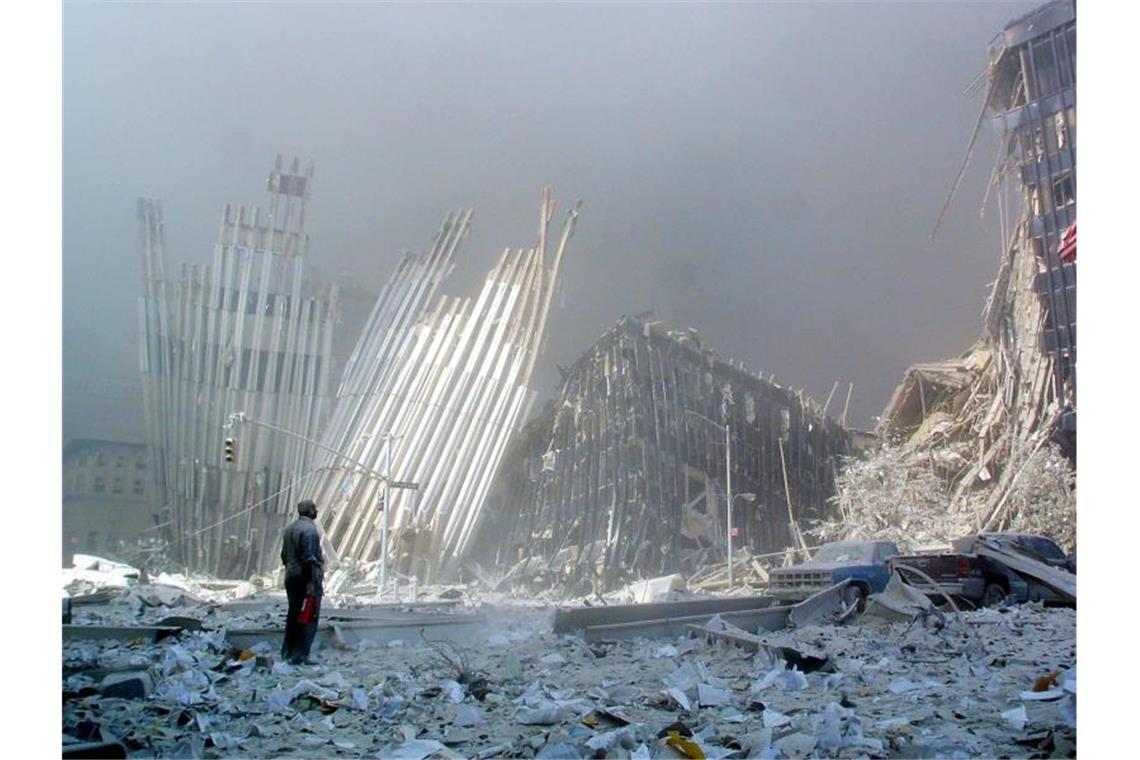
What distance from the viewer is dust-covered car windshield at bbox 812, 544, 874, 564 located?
1152 centimetres

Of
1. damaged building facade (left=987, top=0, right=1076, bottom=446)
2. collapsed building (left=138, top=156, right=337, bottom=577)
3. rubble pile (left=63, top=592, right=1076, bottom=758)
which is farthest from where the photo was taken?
collapsed building (left=138, top=156, right=337, bottom=577)

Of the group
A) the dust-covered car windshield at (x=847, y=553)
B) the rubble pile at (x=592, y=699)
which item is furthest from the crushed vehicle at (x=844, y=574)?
the rubble pile at (x=592, y=699)

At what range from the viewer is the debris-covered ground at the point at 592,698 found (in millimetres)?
4328

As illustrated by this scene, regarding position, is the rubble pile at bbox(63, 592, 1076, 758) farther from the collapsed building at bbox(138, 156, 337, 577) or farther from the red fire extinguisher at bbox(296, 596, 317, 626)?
the collapsed building at bbox(138, 156, 337, 577)

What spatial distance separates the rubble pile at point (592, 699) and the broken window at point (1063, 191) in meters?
6.36

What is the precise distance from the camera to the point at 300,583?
723 cm

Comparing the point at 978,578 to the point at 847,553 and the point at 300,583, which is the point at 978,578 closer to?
the point at 847,553

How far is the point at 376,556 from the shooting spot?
53.6 feet

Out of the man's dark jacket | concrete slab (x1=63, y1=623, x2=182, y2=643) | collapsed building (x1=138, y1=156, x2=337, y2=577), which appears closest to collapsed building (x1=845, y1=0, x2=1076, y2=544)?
the man's dark jacket

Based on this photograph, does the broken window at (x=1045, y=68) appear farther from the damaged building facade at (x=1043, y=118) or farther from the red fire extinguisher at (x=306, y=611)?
the red fire extinguisher at (x=306, y=611)

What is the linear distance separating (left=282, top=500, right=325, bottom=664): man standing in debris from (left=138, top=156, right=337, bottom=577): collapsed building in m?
7.31

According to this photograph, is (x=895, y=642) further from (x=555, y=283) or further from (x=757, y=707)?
(x=555, y=283)
